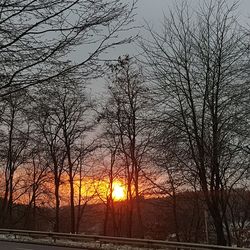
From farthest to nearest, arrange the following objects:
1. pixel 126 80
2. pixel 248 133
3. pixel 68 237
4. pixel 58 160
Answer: pixel 58 160
pixel 126 80
pixel 68 237
pixel 248 133

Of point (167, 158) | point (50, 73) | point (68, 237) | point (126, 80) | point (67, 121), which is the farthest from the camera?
point (67, 121)

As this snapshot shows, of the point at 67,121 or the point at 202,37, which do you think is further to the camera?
the point at 67,121

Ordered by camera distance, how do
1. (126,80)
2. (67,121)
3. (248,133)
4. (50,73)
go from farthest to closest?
(67,121) → (126,80) → (248,133) → (50,73)

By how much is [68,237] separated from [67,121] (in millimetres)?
11577

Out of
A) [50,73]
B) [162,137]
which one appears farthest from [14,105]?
[162,137]

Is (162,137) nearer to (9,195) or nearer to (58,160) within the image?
(58,160)

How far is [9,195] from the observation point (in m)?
45.8

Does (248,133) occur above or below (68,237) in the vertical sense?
above

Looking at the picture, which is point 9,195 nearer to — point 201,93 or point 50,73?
point 201,93

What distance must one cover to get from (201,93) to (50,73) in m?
12.7

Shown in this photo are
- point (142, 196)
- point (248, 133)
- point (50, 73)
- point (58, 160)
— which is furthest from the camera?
point (58, 160)

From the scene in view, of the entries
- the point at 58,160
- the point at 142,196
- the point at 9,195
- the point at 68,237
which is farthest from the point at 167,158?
the point at 9,195

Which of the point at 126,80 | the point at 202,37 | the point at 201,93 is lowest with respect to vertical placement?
the point at 201,93

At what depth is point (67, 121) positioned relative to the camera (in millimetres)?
35375
